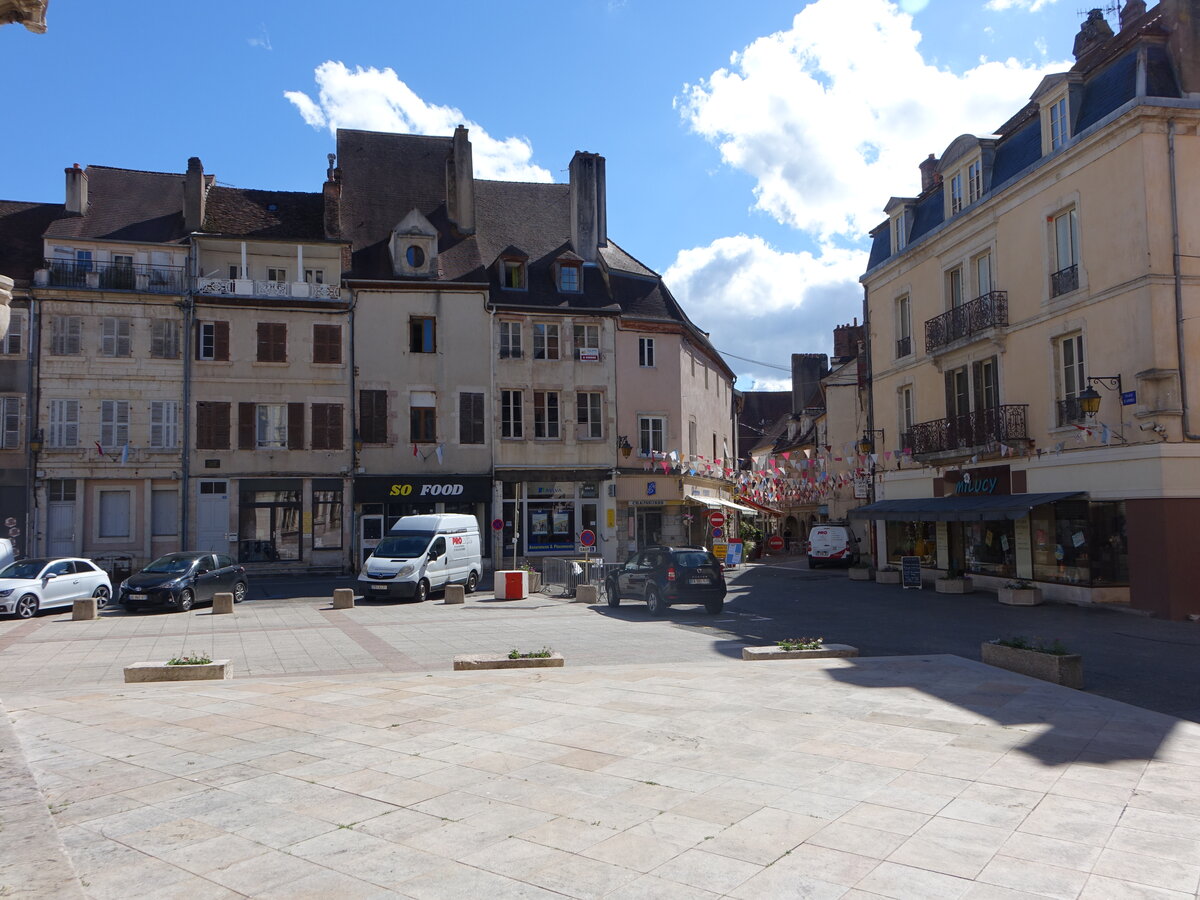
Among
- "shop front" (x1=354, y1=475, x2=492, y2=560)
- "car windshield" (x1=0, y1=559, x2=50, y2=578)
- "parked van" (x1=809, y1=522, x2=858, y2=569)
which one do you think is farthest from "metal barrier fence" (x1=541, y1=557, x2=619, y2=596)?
"parked van" (x1=809, y1=522, x2=858, y2=569)

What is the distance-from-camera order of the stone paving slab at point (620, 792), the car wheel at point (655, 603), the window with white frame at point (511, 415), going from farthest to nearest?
1. the window with white frame at point (511, 415)
2. the car wheel at point (655, 603)
3. the stone paving slab at point (620, 792)

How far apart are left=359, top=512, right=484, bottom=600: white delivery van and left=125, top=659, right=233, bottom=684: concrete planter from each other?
12.3 m

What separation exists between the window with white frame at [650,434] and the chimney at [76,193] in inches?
877

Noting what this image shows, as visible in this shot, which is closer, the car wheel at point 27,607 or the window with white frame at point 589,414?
the car wheel at point 27,607

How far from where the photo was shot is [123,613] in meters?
21.7

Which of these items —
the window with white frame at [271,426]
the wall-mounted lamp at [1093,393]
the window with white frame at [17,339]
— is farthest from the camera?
the window with white frame at [271,426]

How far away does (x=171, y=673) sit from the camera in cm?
1106

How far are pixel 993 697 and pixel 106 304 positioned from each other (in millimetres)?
32238

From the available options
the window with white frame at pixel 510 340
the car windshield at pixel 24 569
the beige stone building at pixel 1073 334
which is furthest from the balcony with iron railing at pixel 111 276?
the beige stone building at pixel 1073 334

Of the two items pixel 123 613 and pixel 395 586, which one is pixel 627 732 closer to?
pixel 395 586

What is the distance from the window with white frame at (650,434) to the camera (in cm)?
3616

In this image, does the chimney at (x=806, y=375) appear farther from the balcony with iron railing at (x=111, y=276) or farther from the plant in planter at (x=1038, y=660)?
the plant in planter at (x=1038, y=660)

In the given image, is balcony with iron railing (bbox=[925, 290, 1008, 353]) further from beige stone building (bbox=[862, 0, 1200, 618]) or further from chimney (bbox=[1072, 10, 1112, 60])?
chimney (bbox=[1072, 10, 1112, 60])

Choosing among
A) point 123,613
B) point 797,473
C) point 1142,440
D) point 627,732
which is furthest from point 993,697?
point 797,473
